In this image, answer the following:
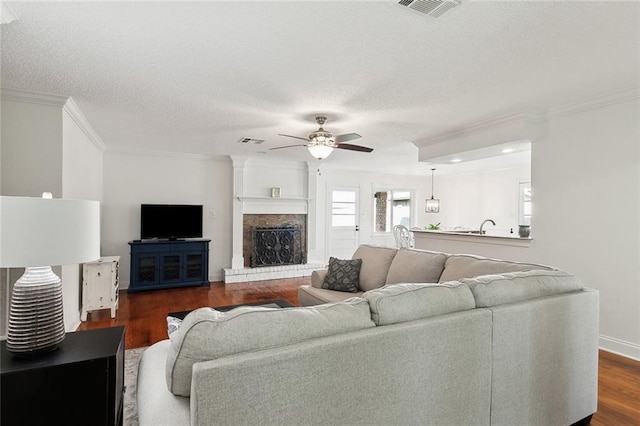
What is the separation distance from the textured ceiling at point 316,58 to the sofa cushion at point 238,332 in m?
1.57

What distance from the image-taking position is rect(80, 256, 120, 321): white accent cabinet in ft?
13.1

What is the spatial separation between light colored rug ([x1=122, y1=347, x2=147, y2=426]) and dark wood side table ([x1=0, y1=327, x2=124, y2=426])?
0.58m

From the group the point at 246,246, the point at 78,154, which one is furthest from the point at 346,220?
the point at 78,154

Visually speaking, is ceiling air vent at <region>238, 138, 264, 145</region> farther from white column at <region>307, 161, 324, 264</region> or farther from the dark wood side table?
the dark wood side table

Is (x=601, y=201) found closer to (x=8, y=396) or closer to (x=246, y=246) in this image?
(x=8, y=396)

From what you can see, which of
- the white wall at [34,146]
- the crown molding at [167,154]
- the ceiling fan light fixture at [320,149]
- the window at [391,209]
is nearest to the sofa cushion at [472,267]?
the ceiling fan light fixture at [320,149]

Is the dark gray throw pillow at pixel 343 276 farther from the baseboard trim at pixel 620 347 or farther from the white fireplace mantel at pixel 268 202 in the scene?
the white fireplace mantel at pixel 268 202

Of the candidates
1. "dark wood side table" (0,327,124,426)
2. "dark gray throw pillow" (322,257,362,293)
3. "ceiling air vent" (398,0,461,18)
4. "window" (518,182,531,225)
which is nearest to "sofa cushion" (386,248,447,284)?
"dark gray throw pillow" (322,257,362,293)

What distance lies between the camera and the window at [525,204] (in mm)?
7055

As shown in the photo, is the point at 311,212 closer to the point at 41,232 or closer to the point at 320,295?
the point at 320,295

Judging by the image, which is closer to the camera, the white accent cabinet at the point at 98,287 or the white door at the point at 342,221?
the white accent cabinet at the point at 98,287

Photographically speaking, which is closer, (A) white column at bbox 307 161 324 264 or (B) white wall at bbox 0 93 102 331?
(B) white wall at bbox 0 93 102 331

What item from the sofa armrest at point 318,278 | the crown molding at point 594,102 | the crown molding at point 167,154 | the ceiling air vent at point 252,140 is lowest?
the sofa armrest at point 318,278

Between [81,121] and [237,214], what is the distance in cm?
301
